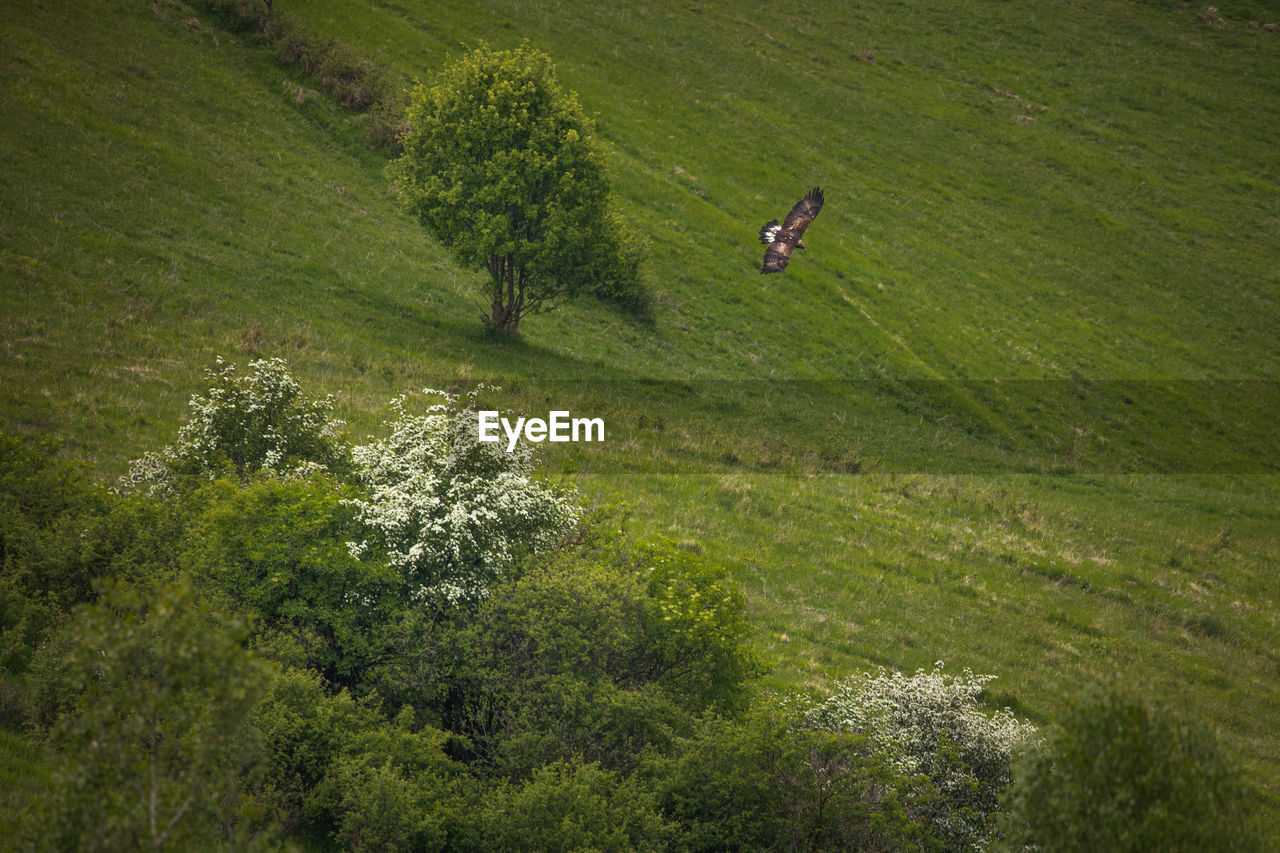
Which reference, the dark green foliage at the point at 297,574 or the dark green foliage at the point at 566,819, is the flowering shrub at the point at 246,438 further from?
the dark green foliage at the point at 566,819

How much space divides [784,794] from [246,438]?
1235 centimetres

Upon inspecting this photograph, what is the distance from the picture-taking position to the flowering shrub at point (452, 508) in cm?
1326

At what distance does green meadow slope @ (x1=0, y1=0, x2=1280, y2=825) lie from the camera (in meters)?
22.9

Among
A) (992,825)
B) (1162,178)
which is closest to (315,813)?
(992,825)

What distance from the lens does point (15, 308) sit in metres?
23.8

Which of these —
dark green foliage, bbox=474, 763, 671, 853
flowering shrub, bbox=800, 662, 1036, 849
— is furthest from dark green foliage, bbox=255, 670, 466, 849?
flowering shrub, bbox=800, 662, 1036, 849

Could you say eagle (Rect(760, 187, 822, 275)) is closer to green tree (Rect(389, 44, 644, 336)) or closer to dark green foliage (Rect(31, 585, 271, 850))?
green tree (Rect(389, 44, 644, 336))

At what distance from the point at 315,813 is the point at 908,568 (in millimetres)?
18731

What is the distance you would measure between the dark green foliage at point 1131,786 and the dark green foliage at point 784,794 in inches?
139

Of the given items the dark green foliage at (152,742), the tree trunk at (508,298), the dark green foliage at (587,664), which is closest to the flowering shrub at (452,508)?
the dark green foliage at (587,664)

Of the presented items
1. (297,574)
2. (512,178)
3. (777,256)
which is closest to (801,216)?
(777,256)

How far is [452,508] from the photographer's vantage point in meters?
13.8

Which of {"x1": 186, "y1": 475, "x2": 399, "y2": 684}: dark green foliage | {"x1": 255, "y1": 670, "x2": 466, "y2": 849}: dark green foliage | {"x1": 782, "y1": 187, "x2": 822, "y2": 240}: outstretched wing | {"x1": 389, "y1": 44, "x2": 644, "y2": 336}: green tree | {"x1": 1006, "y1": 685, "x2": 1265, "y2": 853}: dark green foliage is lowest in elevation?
{"x1": 255, "y1": 670, "x2": 466, "y2": 849}: dark green foliage

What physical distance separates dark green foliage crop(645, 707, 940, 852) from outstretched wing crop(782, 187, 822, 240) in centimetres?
3804
